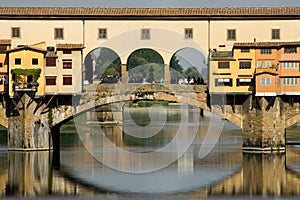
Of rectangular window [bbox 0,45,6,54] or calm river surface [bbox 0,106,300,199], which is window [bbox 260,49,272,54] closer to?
calm river surface [bbox 0,106,300,199]

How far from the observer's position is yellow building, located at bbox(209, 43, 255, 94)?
4791cm

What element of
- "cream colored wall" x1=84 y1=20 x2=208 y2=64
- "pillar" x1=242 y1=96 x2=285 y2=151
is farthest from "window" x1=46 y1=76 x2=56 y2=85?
"pillar" x1=242 y1=96 x2=285 y2=151

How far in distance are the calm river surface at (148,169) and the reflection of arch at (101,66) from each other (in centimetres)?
383

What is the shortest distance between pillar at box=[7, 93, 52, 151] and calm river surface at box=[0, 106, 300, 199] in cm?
71

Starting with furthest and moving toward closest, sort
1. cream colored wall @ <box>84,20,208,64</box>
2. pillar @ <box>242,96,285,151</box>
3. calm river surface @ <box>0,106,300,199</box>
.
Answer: cream colored wall @ <box>84,20,208,64</box> → pillar @ <box>242,96,285,151</box> → calm river surface @ <box>0,106,300,199</box>

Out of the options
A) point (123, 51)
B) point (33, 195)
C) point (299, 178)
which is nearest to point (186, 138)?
point (123, 51)

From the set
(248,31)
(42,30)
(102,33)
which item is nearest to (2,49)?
(42,30)

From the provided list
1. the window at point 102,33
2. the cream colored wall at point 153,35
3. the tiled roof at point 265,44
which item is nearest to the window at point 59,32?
the cream colored wall at point 153,35

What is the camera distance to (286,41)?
48.7 metres

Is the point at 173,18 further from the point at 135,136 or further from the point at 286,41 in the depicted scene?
the point at 135,136

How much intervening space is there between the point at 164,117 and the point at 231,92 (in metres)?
33.7

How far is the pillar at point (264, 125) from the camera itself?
4684cm

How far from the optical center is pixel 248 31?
49062 millimetres

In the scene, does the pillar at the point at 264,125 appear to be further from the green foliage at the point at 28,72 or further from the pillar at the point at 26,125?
the green foliage at the point at 28,72
